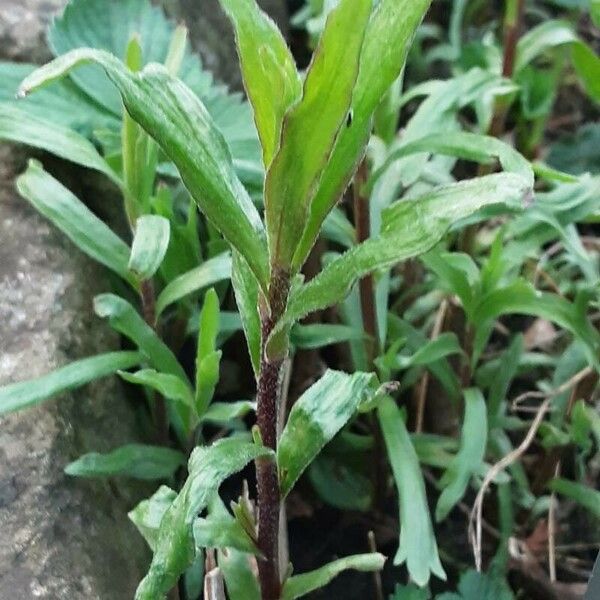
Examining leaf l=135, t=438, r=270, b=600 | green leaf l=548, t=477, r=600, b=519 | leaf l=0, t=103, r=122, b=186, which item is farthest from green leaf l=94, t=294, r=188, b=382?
green leaf l=548, t=477, r=600, b=519

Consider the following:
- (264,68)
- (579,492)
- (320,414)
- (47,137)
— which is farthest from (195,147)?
(579,492)

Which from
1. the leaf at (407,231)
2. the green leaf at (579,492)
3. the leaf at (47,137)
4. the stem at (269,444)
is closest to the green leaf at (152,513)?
the stem at (269,444)

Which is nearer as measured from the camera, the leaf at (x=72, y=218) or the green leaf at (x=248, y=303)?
the green leaf at (x=248, y=303)

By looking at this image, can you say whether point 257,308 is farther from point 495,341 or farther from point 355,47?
point 495,341

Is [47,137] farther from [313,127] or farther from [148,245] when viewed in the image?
[313,127]

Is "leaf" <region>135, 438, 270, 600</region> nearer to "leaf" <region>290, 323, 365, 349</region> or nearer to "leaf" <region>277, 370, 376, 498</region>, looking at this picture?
"leaf" <region>277, 370, 376, 498</region>

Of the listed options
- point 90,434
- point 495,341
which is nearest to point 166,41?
point 90,434

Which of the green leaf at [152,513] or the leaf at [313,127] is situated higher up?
the leaf at [313,127]

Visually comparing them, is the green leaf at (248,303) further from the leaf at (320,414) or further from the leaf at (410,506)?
the leaf at (410,506)
